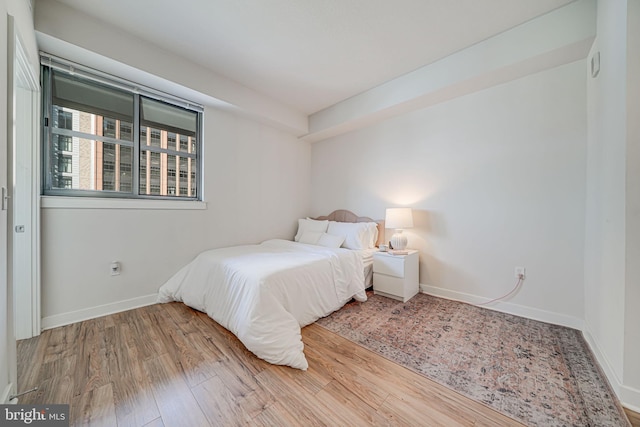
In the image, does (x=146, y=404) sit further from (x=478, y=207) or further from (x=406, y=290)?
(x=478, y=207)

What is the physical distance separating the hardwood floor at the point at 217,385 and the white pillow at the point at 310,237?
5.40 ft

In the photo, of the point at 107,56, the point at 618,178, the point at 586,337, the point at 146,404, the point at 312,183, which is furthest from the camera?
the point at 312,183

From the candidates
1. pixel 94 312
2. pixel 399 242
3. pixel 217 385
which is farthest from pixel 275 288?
pixel 94 312

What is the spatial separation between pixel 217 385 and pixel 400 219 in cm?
236

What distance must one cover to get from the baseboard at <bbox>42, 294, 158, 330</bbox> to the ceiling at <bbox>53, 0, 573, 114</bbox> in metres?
2.61

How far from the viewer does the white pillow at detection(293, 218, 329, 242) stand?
146 inches

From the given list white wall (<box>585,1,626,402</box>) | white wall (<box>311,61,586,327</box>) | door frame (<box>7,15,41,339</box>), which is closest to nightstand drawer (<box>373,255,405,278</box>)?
white wall (<box>311,61,586,327</box>)

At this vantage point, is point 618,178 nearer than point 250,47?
Yes

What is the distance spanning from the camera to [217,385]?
142 centimetres

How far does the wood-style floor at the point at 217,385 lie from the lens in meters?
1.20

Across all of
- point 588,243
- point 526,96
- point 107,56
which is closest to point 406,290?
point 588,243

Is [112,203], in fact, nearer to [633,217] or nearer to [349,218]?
[349,218]

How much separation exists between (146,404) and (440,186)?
10.5 ft

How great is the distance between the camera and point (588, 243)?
198cm
